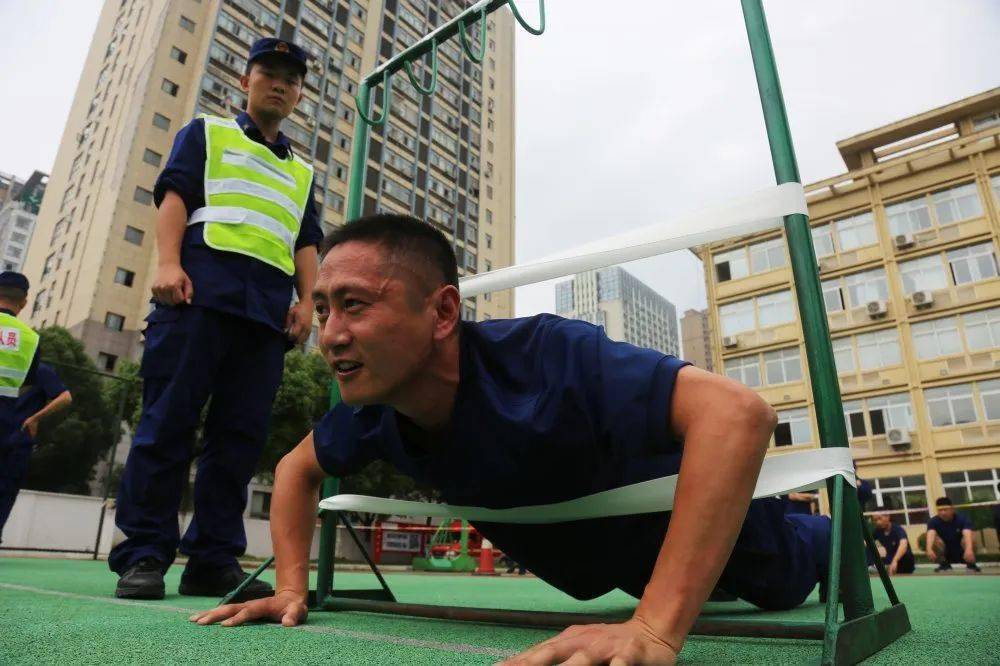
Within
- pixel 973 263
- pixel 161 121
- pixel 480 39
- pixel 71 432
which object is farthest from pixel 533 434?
pixel 161 121

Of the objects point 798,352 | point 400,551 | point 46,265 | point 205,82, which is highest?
point 205,82

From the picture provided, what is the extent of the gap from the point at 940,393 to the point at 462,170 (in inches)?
1033

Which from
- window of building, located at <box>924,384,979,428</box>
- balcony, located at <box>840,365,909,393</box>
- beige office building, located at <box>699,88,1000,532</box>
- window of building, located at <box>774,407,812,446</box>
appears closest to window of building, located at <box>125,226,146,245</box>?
beige office building, located at <box>699,88,1000,532</box>

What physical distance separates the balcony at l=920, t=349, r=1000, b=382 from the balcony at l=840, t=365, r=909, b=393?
584 mm

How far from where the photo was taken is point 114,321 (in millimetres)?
25922

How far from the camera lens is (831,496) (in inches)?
48.7

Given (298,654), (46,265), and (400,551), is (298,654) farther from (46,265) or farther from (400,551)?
(46,265)

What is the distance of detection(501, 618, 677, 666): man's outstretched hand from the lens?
2.69 ft

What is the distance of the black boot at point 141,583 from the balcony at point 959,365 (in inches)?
955

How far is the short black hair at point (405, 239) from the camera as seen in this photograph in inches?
48.1

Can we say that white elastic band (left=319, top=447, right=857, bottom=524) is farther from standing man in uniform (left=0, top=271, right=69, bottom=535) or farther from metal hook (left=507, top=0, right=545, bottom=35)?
standing man in uniform (left=0, top=271, right=69, bottom=535)

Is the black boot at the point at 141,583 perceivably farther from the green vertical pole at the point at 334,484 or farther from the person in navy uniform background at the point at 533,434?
the person in navy uniform background at the point at 533,434

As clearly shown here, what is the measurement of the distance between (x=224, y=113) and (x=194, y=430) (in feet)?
104

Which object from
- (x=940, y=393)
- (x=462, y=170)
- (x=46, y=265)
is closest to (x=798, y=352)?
(x=940, y=393)
